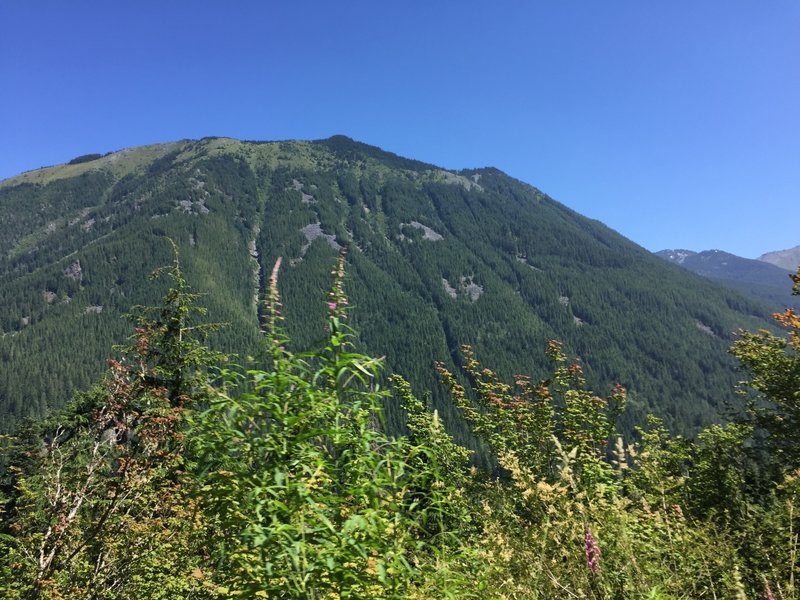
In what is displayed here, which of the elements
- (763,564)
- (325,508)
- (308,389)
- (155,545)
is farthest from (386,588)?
(155,545)

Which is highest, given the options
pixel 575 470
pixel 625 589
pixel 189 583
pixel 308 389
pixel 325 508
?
pixel 308 389

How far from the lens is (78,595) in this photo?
7.18 m

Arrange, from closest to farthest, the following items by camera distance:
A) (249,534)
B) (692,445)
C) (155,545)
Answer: (249,534) < (155,545) < (692,445)

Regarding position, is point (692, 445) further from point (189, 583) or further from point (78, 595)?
point (78, 595)

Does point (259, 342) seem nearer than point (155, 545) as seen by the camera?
Yes

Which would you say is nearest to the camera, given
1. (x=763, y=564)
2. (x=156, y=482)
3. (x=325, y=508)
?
(x=325, y=508)

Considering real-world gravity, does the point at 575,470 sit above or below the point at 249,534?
below

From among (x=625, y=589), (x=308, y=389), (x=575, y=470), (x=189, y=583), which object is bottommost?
(x=189, y=583)

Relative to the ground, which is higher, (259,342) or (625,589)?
(259,342)

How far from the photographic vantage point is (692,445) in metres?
17.3

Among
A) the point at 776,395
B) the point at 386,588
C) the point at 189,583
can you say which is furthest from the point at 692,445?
the point at 386,588

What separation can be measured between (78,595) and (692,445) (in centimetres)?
1905

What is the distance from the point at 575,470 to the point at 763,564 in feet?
12.3

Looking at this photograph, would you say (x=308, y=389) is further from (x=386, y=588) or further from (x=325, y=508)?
(x=386, y=588)
